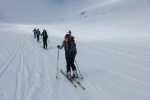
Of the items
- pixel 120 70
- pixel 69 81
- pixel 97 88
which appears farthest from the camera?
pixel 120 70

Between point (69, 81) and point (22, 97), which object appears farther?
point (69, 81)

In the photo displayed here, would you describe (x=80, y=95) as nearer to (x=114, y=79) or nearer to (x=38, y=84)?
(x=38, y=84)

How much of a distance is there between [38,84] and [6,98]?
66.0 inches

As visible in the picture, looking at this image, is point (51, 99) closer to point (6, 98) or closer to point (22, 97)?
point (22, 97)

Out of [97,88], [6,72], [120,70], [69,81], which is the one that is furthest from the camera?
[120,70]

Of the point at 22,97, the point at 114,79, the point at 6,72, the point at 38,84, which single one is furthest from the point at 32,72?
the point at 114,79

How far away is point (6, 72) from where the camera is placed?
916 centimetres

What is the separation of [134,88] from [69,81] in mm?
2636

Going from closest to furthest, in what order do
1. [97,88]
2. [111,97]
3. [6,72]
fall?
[111,97], [97,88], [6,72]

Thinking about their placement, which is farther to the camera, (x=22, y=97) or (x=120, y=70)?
(x=120, y=70)

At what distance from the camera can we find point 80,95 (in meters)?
6.83

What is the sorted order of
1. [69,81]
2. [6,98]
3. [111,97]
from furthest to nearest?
[69,81] → [111,97] → [6,98]

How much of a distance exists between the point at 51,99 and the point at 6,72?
3.71m

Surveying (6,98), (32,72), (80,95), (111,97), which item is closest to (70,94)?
(80,95)
